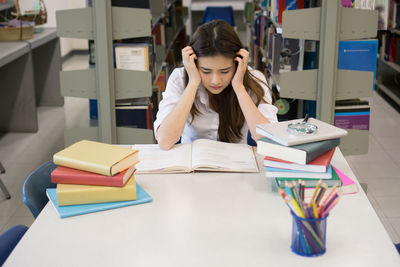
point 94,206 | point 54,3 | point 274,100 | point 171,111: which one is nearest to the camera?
point 94,206

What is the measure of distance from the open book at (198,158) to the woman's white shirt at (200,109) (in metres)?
0.29

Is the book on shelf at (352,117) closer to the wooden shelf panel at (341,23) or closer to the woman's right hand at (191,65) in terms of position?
the wooden shelf panel at (341,23)

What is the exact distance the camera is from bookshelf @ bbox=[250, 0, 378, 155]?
8.63ft

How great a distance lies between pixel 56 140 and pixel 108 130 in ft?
4.66

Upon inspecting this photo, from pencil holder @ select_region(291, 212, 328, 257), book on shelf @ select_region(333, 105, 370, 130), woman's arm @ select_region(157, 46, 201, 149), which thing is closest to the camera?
pencil holder @ select_region(291, 212, 328, 257)

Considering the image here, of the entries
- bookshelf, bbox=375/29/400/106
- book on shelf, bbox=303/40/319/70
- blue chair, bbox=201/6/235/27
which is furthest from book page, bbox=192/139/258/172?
blue chair, bbox=201/6/235/27

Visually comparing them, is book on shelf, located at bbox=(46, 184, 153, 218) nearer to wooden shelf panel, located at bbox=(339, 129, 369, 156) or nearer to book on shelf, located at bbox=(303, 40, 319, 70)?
wooden shelf panel, located at bbox=(339, 129, 369, 156)

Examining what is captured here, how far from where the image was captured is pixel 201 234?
51.9 inches

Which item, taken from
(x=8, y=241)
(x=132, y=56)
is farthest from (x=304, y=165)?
(x=132, y=56)

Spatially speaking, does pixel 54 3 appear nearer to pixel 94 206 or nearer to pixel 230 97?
pixel 230 97

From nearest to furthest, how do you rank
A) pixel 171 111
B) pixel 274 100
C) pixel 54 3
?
pixel 171 111 → pixel 274 100 → pixel 54 3

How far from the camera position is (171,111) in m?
2.08

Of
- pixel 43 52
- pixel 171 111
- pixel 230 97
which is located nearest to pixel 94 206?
pixel 171 111

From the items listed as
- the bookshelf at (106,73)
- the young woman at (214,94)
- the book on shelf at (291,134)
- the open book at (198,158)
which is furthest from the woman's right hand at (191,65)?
the bookshelf at (106,73)
